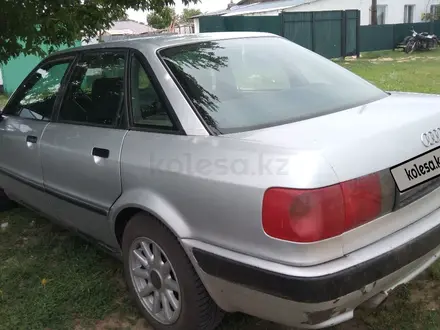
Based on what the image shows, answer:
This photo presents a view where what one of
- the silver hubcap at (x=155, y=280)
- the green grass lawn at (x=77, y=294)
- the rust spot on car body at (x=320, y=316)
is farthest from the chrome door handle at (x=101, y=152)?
the rust spot on car body at (x=320, y=316)

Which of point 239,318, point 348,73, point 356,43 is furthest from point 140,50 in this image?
point 356,43

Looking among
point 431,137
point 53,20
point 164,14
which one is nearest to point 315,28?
point 164,14

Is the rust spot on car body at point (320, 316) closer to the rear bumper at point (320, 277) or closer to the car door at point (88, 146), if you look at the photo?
the rear bumper at point (320, 277)

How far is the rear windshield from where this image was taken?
2494 millimetres

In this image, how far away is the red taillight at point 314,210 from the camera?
6.29ft

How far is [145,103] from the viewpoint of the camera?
2719 mm

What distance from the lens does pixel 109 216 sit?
9.21ft

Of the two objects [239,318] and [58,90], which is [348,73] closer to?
[239,318]

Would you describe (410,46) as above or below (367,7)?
below

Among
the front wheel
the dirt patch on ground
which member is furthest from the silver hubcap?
the front wheel

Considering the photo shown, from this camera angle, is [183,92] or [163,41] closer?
[183,92]

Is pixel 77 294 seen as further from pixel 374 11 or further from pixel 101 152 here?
pixel 374 11

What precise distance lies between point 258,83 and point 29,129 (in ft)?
5.84

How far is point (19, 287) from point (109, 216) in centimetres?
102
